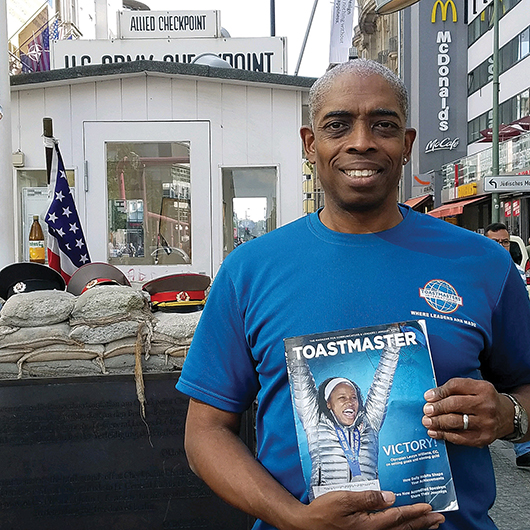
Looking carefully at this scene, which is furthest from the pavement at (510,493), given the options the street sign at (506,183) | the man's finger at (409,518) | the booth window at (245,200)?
the street sign at (506,183)

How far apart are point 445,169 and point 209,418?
1637 inches

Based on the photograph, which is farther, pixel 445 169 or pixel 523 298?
pixel 445 169

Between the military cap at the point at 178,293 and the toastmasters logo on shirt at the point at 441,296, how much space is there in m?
1.87

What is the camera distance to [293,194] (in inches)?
221

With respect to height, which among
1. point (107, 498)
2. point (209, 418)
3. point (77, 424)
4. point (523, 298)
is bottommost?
point (107, 498)

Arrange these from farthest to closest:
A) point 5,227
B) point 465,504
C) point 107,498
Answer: point 5,227 → point 107,498 → point 465,504

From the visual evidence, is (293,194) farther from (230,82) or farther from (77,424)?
(77,424)

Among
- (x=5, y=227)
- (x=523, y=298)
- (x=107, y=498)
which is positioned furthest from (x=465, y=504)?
(x=5, y=227)

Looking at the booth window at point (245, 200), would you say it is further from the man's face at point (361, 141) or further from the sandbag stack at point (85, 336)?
the man's face at point (361, 141)

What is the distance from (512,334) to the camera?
1.58m

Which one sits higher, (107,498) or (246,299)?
(246,299)

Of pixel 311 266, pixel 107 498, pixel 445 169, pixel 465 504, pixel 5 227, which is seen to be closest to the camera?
pixel 465 504

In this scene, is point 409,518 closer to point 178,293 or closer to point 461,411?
point 461,411

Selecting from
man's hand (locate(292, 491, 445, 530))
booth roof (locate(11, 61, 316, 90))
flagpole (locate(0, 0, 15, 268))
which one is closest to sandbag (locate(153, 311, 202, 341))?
man's hand (locate(292, 491, 445, 530))
